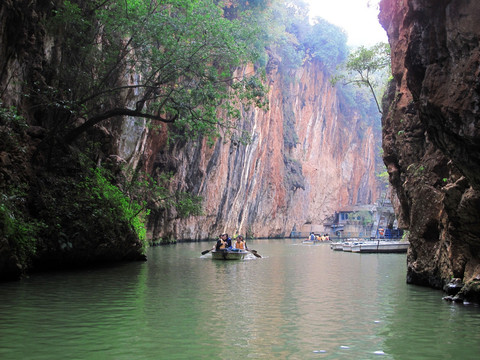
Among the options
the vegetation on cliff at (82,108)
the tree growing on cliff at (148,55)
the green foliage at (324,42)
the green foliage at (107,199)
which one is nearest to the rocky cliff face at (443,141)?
the tree growing on cliff at (148,55)

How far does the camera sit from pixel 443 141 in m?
9.26

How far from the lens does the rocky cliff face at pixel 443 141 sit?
803cm

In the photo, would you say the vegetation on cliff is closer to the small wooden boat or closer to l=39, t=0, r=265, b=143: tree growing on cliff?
l=39, t=0, r=265, b=143: tree growing on cliff

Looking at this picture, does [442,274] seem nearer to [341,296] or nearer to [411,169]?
[341,296]

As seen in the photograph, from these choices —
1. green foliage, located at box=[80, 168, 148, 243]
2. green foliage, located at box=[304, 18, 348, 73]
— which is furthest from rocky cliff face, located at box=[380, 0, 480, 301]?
green foliage, located at box=[304, 18, 348, 73]

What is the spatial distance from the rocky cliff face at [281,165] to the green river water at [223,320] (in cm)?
1823

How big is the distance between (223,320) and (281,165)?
54849 millimetres

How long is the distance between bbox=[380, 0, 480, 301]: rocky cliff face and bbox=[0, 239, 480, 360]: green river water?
0.88m

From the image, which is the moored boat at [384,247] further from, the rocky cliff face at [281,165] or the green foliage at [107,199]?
the green foliage at [107,199]

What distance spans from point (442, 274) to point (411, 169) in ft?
11.1

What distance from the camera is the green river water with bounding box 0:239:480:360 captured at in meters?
5.92

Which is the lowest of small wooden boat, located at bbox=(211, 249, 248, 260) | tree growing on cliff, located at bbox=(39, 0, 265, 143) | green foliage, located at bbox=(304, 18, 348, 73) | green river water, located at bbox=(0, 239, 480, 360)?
green river water, located at bbox=(0, 239, 480, 360)

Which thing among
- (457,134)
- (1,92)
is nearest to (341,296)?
(457,134)

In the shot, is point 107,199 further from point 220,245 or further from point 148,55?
point 220,245
